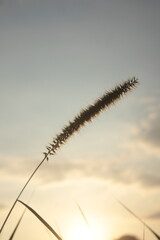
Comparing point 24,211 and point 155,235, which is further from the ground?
point 24,211

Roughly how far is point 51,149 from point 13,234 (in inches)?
48.5

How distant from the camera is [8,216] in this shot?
269 centimetres

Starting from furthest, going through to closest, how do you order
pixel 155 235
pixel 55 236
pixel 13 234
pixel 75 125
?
pixel 75 125, pixel 13 234, pixel 55 236, pixel 155 235

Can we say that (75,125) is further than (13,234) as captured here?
Yes

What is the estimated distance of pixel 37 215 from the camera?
2717 mm

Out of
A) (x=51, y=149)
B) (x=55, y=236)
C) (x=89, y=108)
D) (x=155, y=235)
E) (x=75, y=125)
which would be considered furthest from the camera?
(x=89, y=108)

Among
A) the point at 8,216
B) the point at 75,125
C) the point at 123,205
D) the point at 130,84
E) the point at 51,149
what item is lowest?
the point at 8,216

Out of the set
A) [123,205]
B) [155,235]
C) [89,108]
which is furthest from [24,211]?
[89,108]

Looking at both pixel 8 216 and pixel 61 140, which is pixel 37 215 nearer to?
pixel 8 216

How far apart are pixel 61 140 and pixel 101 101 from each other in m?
1.00

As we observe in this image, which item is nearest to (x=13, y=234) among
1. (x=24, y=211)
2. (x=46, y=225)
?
(x=24, y=211)

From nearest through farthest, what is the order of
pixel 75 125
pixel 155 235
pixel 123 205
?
pixel 155 235 → pixel 123 205 → pixel 75 125

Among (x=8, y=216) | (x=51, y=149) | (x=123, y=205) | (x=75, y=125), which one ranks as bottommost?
(x=8, y=216)

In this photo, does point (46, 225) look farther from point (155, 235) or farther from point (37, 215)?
point (155, 235)
